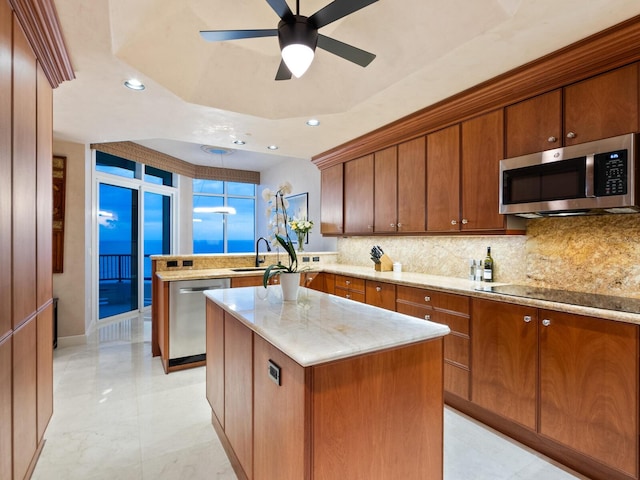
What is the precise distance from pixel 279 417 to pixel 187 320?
7.94 feet

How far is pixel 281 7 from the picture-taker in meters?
1.51

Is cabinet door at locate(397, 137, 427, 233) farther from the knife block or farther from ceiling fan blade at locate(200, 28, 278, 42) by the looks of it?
ceiling fan blade at locate(200, 28, 278, 42)

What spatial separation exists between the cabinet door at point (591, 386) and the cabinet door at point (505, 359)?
0.25ft

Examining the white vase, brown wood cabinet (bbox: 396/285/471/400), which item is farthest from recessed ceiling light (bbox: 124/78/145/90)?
brown wood cabinet (bbox: 396/285/471/400)

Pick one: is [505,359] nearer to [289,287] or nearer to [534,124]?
[289,287]

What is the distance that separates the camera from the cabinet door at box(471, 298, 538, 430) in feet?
6.88

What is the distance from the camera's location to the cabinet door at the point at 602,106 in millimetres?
1908

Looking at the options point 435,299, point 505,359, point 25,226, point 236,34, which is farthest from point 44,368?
point 505,359

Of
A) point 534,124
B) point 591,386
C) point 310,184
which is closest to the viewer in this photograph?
point 591,386

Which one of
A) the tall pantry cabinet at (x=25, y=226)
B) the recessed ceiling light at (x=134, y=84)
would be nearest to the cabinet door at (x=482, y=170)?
the recessed ceiling light at (x=134, y=84)

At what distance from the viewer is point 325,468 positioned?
3.69ft

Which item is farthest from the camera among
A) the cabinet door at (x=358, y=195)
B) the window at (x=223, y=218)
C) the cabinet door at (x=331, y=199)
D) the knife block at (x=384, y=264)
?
the window at (x=223, y=218)

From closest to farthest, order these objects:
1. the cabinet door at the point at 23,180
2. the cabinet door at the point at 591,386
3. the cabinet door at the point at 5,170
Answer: the cabinet door at the point at 5,170 < the cabinet door at the point at 23,180 < the cabinet door at the point at 591,386

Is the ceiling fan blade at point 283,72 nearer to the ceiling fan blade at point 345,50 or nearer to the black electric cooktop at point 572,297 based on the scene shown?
the ceiling fan blade at point 345,50
